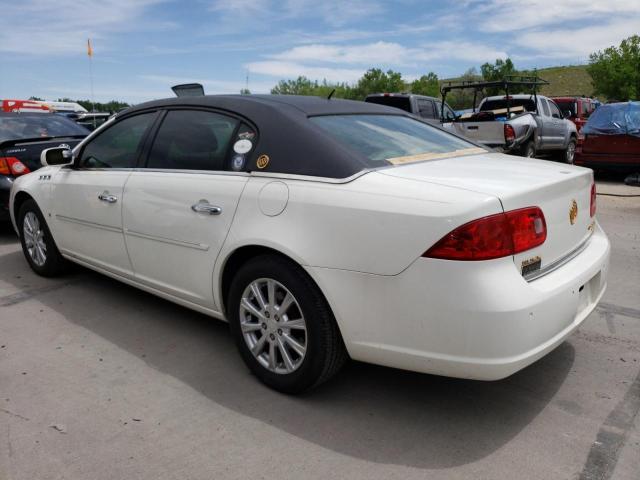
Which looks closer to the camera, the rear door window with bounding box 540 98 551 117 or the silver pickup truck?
the silver pickup truck

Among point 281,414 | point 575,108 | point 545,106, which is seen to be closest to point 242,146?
point 281,414

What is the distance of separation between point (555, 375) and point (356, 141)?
170 cm

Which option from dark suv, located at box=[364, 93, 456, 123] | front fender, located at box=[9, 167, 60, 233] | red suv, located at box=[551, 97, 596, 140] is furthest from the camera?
red suv, located at box=[551, 97, 596, 140]

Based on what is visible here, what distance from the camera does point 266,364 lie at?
3072mm

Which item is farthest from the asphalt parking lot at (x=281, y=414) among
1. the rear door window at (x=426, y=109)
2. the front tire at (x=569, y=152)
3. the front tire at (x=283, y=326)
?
the front tire at (x=569, y=152)

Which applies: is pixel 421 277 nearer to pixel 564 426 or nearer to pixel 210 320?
pixel 564 426

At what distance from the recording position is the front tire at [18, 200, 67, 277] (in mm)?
4922

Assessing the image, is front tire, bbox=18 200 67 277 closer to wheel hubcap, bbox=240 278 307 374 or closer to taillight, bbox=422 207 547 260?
wheel hubcap, bbox=240 278 307 374

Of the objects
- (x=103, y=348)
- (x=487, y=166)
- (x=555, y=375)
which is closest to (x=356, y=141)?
(x=487, y=166)

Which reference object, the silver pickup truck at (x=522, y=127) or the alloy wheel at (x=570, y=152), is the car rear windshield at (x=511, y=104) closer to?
the silver pickup truck at (x=522, y=127)

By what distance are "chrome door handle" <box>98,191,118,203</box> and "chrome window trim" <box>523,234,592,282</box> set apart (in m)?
2.73

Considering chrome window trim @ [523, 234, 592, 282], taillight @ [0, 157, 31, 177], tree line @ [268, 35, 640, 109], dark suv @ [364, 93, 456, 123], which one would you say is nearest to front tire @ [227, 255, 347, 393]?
chrome window trim @ [523, 234, 592, 282]

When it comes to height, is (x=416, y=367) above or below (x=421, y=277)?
below

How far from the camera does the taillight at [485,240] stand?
234 centimetres
